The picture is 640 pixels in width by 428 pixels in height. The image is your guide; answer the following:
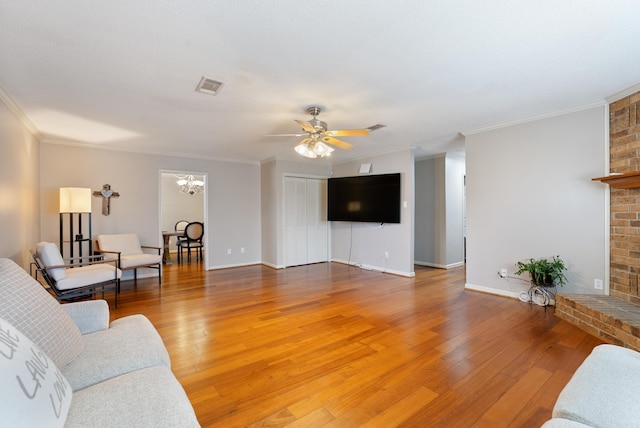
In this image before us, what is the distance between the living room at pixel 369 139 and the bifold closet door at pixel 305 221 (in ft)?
0.80

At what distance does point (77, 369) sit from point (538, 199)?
14.7 feet

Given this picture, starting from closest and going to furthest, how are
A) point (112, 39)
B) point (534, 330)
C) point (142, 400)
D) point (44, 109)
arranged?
point (142, 400), point (112, 39), point (534, 330), point (44, 109)

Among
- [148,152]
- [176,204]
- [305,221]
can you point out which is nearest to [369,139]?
[305,221]

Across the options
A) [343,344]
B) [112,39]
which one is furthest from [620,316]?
[112,39]

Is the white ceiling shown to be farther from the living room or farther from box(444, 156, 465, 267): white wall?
box(444, 156, 465, 267): white wall

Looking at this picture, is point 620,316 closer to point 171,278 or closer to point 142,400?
point 142,400

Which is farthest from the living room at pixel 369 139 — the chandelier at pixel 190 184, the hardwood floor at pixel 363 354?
the chandelier at pixel 190 184

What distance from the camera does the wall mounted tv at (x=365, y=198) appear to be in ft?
17.2

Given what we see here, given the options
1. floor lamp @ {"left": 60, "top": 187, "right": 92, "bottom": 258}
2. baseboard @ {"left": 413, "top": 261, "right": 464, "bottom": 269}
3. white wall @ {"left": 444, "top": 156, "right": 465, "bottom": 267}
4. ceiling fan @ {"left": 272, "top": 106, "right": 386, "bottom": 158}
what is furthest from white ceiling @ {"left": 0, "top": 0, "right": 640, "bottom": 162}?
baseboard @ {"left": 413, "top": 261, "right": 464, "bottom": 269}

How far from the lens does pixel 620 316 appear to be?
2.54 meters

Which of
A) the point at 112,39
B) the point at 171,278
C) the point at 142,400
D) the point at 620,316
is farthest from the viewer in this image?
the point at 171,278

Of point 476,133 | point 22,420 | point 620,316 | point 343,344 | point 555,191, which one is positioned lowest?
point 343,344

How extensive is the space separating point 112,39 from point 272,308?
114 inches

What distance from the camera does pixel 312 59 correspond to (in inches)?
87.1
